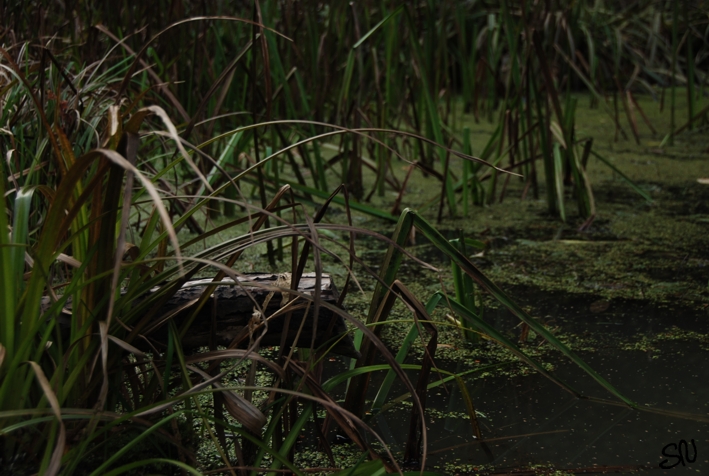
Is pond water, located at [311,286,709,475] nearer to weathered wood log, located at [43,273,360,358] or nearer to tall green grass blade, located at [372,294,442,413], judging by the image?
tall green grass blade, located at [372,294,442,413]

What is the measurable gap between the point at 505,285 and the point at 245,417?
91 centimetres

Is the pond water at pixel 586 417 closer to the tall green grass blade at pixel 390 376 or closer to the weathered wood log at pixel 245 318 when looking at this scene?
the tall green grass blade at pixel 390 376

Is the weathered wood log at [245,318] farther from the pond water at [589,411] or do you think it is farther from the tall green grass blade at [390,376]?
the pond water at [589,411]

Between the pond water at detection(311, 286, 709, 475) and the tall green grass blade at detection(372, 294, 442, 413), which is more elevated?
the tall green grass blade at detection(372, 294, 442, 413)

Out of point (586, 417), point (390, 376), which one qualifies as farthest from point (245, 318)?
point (586, 417)

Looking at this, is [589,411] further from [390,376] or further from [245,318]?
[245,318]

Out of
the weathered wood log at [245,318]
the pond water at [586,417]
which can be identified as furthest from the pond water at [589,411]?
the weathered wood log at [245,318]

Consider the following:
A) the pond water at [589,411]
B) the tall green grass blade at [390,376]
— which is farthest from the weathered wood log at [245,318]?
the pond water at [589,411]

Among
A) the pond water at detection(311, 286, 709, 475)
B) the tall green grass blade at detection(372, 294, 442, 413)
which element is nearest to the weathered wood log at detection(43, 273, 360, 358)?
the tall green grass blade at detection(372, 294, 442, 413)

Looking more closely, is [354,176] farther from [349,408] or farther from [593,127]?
[593,127]

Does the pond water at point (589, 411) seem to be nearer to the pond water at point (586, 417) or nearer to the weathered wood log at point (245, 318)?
the pond water at point (586, 417)

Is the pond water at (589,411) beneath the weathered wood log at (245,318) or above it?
beneath

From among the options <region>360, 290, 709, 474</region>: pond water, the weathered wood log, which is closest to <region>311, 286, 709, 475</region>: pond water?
<region>360, 290, 709, 474</region>: pond water

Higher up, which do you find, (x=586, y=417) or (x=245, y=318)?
(x=245, y=318)
